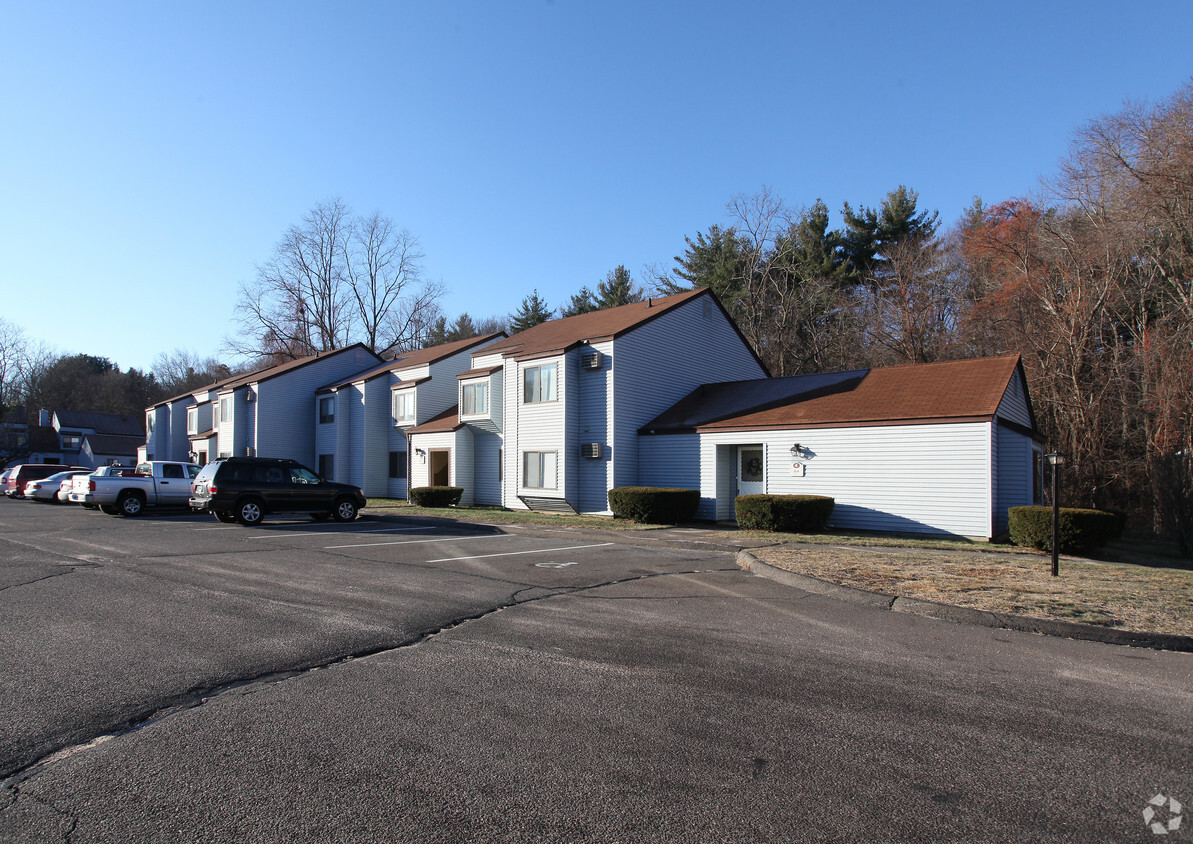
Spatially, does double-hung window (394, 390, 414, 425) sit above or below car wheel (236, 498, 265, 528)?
above

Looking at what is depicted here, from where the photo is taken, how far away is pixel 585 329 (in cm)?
2727

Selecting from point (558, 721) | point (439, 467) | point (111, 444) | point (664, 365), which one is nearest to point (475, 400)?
point (439, 467)

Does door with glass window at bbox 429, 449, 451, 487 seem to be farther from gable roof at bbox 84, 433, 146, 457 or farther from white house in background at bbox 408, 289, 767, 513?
gable roof at bbox 84, 433, 146, 457

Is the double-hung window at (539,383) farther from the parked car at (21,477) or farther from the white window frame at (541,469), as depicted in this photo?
the parked car at (21,477)

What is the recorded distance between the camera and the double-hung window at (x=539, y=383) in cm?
2541

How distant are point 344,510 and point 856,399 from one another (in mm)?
15773

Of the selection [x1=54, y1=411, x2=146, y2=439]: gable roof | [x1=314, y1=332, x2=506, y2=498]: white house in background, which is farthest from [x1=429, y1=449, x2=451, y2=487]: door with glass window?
[x1=54, y1=411, x2=146, y2=439]: gable roof

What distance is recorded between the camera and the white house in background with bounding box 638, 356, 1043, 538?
59.8ft

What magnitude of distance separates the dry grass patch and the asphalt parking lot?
877 millimetres

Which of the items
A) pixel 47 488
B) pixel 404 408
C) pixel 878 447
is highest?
pixel 404 408

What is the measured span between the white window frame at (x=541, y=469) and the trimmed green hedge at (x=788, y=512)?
7.96 m

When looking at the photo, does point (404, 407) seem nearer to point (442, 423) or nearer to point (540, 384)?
point (442, 423)

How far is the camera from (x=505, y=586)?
9.78 m

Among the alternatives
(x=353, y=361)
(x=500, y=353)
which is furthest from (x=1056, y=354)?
(x=353, y=361)
